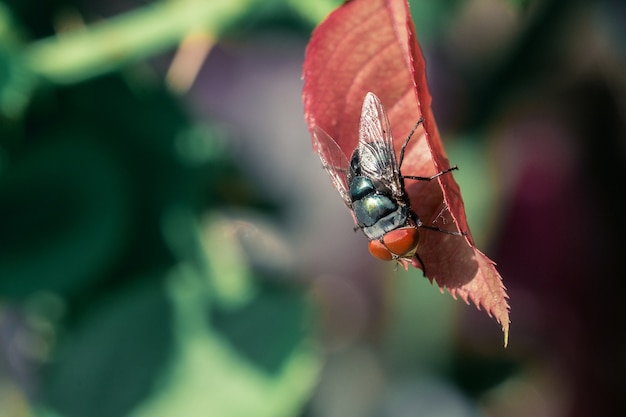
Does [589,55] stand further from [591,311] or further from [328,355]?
[328,355]

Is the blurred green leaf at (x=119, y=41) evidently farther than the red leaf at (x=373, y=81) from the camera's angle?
Yes

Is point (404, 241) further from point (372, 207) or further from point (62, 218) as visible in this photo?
point (62, 218)

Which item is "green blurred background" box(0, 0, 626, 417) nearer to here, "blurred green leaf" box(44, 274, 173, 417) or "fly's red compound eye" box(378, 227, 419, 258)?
"blurred green leaf" box(44, 274, 173, 417)

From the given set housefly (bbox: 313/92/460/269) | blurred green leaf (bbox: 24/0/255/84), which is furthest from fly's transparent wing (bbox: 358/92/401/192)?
blurred green leaf (bbox: 24/0/255/84)

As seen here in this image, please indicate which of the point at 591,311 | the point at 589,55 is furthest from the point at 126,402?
the point at 589,55

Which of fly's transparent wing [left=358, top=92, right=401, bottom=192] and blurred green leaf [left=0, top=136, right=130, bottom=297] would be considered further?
blurred green leaf [left=0, top=136, right=130, bottom=297]

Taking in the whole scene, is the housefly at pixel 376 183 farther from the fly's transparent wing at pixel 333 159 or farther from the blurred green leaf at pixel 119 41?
the blurred green leaf at pixel 119 41

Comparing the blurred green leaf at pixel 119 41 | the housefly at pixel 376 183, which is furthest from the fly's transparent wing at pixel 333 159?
the blurred green leaf at pixel 119 41

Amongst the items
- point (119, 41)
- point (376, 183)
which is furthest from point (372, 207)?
point (119, 41)
